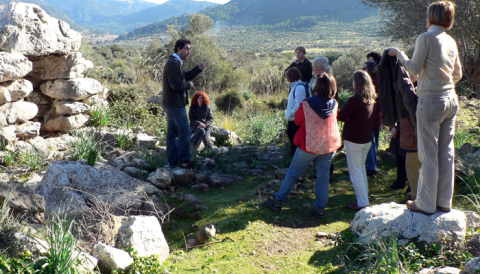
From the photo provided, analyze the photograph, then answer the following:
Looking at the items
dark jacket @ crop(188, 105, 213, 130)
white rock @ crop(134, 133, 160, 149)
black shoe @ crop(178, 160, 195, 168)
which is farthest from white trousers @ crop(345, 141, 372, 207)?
white rock @ crop(134, 133, 160, 149)

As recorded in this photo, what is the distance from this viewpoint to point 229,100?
43.2ft

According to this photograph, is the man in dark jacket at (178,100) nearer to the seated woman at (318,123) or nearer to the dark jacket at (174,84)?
the dark jacket at (174,84)

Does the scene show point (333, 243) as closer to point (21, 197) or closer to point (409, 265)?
point (409, 265)

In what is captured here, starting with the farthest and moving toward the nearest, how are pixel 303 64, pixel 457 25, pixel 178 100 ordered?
pixel 457 25
pixel 303 64
pixel 178 100

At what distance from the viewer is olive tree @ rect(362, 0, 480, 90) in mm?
8344

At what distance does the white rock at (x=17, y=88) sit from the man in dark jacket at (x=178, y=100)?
380 cm

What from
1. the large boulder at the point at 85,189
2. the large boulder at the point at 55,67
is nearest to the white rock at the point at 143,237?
the large boulder at the point at 85,189

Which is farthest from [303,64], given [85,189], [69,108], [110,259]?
[69,108]

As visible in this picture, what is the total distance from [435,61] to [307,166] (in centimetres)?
178

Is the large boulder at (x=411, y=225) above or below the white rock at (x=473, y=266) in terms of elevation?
below

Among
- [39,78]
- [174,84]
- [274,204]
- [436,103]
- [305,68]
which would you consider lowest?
[274,204]

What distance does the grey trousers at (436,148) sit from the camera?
309cm

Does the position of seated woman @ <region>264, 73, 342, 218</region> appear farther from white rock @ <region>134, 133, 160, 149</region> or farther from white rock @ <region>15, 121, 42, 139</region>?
white rock @ <region>15, 121, 42, 139</region>

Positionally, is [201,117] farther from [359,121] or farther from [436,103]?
[436,103]
